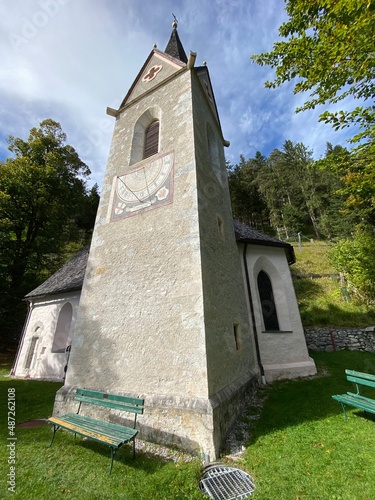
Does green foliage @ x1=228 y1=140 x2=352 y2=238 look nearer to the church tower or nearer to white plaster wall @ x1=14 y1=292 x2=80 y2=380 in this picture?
the church tower

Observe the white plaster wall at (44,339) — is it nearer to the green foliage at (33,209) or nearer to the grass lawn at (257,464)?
the grass lawn at (257,464)

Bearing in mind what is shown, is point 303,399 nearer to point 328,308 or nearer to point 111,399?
point 111,399

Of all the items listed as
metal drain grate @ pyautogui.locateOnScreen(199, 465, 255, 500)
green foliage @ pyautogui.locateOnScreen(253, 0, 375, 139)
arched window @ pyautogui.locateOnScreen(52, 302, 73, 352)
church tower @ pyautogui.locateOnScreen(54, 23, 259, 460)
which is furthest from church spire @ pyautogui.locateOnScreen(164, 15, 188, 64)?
metal drain grate @ pyautogui.locateOnScreen(199, 465, 255, 500)

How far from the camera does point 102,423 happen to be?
13.4 feet

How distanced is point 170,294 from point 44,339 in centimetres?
826

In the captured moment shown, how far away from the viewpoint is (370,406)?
402cm

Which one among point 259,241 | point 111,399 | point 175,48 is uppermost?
point 175,48

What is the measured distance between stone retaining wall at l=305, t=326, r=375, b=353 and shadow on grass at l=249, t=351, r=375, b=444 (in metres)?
2.54

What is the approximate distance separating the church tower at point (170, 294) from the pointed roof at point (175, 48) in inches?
175

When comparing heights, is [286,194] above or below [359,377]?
above

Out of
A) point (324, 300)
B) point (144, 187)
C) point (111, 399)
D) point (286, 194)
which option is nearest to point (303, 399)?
point (111, 399)

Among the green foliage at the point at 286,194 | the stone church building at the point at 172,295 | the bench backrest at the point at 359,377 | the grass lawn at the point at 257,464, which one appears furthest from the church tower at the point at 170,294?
the green foliage at the point at 286,194

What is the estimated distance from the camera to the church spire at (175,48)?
39.5 ft

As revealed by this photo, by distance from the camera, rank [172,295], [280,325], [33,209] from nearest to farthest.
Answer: [172,295] < [280,325] < [33,209]
